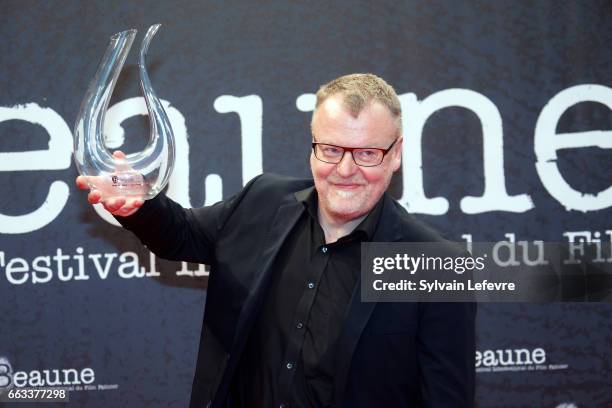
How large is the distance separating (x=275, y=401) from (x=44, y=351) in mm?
1538

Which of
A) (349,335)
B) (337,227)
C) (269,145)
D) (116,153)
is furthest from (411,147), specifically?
(116,153)

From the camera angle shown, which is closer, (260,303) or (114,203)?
(114,203)

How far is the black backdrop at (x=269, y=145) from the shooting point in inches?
113

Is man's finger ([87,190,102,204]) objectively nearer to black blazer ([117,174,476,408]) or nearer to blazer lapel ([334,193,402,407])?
black blazer ([117,174,476,408])

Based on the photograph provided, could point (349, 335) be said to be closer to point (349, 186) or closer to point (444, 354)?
point (444, 354)

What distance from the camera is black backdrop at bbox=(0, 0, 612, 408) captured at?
9.44 ft

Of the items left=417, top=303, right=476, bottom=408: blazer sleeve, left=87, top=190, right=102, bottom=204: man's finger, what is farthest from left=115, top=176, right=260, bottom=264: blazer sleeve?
left=417, top=303, right=476, bottom=408: blazer sleeve

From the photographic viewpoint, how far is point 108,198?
5.65 ft

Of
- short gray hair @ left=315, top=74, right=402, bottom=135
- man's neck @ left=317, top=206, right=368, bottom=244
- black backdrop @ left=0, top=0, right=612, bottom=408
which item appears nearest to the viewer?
short gray hair @ left=315, top=74, right=402, bottom=135

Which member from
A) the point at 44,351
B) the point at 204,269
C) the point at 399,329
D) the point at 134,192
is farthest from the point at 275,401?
the point at 44,351

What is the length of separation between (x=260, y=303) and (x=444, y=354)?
491 mm

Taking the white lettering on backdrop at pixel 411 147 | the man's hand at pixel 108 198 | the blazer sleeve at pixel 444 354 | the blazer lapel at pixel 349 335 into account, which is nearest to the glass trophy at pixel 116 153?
the man's hand at pixel 108 198

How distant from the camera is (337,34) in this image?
2934mm

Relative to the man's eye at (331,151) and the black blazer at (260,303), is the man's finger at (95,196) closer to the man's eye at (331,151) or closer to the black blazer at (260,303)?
the black blazer at (260,303)
